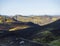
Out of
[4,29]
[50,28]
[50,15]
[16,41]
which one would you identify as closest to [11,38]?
[16,41]

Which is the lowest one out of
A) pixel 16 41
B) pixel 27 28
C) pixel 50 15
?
pixel 16 41

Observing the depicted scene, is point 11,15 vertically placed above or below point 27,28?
above

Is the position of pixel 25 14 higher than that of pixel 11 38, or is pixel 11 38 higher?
pixel 25 14

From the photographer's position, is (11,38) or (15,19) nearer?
(11,38)

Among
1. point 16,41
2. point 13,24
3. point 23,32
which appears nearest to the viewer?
point 16,41

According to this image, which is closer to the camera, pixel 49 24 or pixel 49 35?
pixel 49 35

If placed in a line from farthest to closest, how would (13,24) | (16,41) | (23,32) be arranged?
(13,24) < (23,32) < (16,41)

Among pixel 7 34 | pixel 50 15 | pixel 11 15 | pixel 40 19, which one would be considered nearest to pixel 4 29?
pixel 7 34

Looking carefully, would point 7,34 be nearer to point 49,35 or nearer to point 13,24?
point 13,24

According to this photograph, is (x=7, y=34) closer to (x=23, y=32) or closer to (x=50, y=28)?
(x=23, y=32)
